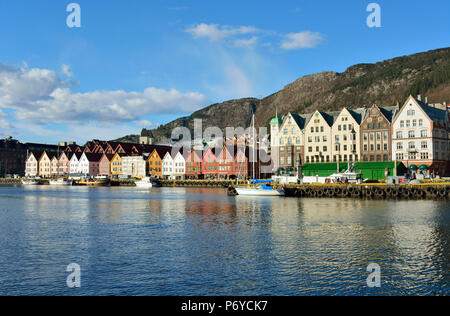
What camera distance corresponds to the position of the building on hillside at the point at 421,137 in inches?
4557

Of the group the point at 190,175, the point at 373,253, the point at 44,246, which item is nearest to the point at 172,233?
the point at 44,246

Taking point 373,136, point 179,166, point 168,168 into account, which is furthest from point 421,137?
point 168,168

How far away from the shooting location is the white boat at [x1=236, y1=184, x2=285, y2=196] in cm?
9891

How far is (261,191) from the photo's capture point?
101 metres

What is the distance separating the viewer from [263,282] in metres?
24.0

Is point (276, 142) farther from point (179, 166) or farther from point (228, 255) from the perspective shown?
point (228, 255)

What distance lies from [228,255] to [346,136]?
106876mm

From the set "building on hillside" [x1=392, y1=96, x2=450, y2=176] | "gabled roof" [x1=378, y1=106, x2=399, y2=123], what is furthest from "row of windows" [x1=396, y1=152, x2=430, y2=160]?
"gabled roof" [x1=378, y1=106, x2=399, y2=123]

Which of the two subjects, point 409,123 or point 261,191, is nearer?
point 261,191
